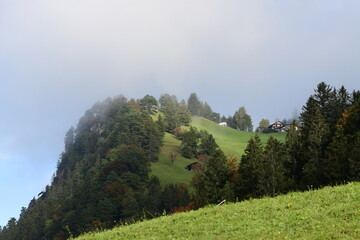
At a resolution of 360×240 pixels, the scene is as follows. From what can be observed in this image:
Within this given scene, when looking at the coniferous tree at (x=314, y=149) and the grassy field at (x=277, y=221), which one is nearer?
the grassy field at (x=277, y=221)

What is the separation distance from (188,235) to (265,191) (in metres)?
45.6

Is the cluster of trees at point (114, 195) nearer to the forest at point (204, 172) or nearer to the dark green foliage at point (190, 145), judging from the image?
the forest at point (204, 172)

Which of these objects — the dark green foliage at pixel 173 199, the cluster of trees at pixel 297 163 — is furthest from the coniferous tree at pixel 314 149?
the dark green foliage at pixel 173 199

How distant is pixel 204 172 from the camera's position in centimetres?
7694

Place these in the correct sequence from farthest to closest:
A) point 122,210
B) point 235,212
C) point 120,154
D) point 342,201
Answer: point 120,154 → point 122,210 → point 235,212 → point 342,201

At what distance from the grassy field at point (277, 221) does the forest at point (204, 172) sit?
2.99m

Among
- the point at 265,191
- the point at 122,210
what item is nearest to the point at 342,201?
the point at 265,191

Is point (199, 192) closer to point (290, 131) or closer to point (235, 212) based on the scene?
point (290, 131)

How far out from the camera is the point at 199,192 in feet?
245

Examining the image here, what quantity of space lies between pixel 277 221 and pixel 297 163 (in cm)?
5902

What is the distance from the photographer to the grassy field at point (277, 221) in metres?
12.7

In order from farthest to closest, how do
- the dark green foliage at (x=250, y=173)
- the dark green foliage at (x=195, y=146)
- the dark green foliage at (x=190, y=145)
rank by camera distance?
the dark green foliage at (x=195, y=146), the dark green foliage at (x=190, y=145), the dark green foliage at (x=250, y=173)

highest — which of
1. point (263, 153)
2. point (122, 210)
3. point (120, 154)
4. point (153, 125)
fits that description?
point (153, 125)

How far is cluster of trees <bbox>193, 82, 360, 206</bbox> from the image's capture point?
53.3 m
